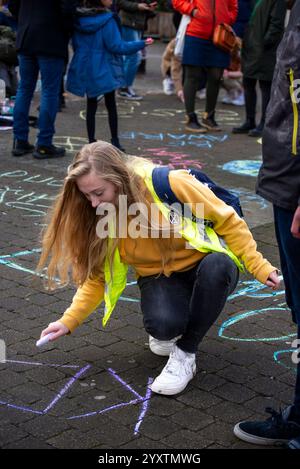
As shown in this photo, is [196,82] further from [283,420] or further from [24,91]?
[283,420]

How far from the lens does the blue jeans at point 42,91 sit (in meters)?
6.97

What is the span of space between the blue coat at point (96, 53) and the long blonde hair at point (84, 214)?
399 centimetres

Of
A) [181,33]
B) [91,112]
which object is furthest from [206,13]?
[91,112]

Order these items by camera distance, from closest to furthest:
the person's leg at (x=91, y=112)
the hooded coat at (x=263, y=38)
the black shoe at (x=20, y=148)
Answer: the black shoe at (x=20, y=148) < the person's leg at (x=91, y=112) < the hooded coat at (x=263, y=38)

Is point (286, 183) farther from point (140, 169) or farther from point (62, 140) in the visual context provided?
point (62, 140)

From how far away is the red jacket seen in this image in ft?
27.4

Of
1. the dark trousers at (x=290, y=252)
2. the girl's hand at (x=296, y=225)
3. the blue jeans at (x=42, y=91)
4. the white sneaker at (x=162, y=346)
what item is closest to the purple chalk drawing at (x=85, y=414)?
the white sneaker at (x=162, y=346)

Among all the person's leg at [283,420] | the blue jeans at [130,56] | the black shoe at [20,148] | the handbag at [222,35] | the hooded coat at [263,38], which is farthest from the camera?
the blue jeans at [130,56]

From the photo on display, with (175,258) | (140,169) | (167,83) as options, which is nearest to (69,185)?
(140,169)

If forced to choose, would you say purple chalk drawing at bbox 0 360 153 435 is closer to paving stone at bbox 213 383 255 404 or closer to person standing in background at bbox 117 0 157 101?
paving stone at bbox 213 383 255 404

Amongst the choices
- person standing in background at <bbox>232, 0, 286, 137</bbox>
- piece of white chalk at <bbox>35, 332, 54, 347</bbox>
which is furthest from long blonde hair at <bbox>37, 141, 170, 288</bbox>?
person standing in background at <bbox>232, 0, 286, 137</bbox>

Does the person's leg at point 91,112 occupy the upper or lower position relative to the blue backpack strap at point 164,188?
lower

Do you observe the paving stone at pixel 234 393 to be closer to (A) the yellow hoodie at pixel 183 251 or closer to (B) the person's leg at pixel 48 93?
(A) the yellow hoodie at pixel 183 251

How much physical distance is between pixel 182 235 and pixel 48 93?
4.04 meters
